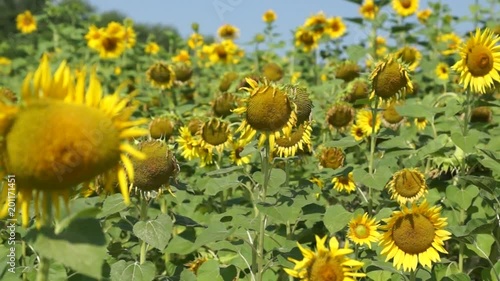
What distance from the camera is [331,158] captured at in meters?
3.48

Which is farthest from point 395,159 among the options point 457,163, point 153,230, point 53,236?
point 53,236

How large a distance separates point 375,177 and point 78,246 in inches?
68.3

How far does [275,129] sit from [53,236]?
3.91ft

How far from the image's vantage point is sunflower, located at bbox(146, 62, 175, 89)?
513cm

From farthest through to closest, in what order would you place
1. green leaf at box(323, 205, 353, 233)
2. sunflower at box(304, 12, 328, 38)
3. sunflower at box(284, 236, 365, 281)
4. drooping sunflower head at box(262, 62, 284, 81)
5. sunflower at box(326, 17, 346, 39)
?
1. sunflower at box(326, 17, 346, 39)
2. sunflower at box(304, 12, 328, 38)
3. drooping sunflower head at box(262, 62, 284, 81)
4. green leaf at box(323, 205, 353, 233)
5. sunflower at box(284, 236, 365, 281)

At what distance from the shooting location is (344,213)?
2711mm

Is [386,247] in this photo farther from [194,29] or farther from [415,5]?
[194,29]

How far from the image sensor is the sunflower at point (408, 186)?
2803 millimetres

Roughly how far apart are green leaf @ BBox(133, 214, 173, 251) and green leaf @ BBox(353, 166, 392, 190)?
34.9 inches

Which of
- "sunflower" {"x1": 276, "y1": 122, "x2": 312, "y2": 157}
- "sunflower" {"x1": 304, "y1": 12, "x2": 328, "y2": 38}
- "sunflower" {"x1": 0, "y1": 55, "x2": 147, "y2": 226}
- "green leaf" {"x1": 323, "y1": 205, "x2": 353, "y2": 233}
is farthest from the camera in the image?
"sunflower" {"x1": 304, "y1": 12, "x2": 328, "y2": 38}

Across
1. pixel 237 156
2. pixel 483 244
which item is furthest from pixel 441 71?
pixel 483 244

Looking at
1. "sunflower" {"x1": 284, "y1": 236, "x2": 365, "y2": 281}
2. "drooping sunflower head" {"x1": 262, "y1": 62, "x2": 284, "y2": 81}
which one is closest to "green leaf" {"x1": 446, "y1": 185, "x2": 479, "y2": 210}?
"sunflower" {"x1": 284, "y1": 236, "x2": 365, "y2": 281}

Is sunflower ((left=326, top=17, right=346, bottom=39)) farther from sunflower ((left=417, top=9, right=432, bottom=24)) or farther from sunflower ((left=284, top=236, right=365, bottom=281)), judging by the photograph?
sunflower ((left=284, top=236, right=365, bottom=281))

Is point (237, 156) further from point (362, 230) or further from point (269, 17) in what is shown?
point (269, 17)
